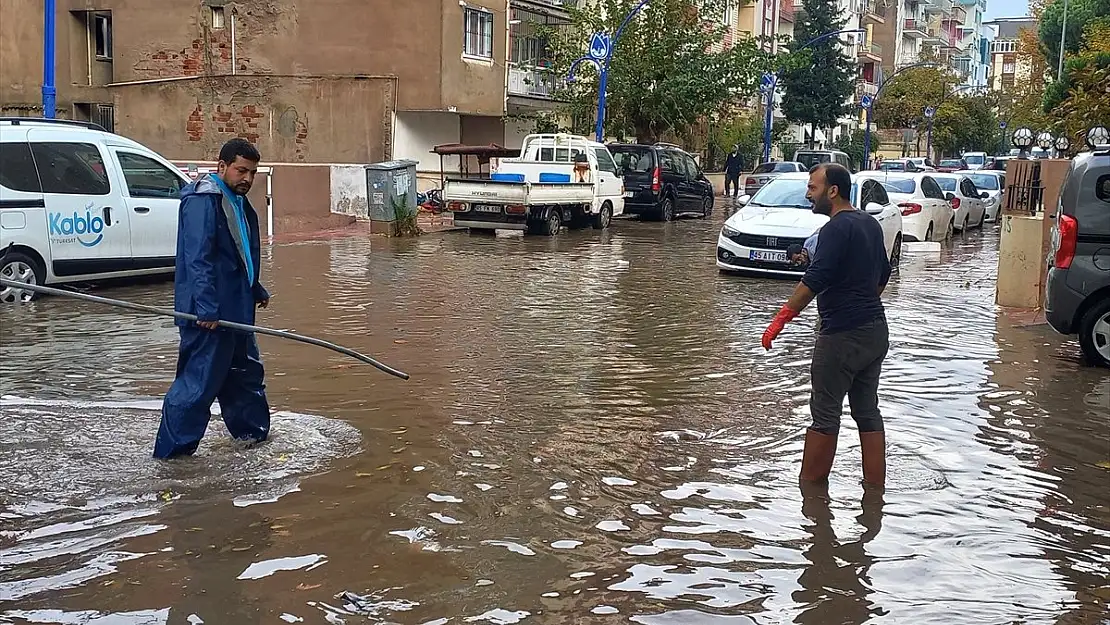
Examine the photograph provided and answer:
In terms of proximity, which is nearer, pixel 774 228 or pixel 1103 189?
pixel 1103 189

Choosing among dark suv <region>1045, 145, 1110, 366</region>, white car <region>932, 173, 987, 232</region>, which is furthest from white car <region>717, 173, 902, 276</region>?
white car <region>932, 173, 987, 232</region>

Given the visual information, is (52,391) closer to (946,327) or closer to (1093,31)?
(946,327)

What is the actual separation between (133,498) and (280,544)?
1.03m

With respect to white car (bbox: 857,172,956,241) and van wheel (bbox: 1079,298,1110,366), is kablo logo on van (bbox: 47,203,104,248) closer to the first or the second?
van wheel (bbox: 1079,298,1110,366)

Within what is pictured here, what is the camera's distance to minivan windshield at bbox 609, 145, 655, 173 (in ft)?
102

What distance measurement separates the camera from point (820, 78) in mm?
71125

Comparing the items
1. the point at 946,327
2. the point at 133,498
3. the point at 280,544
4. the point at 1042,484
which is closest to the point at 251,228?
the point at 133,498

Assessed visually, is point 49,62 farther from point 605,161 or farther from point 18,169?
point 605,161

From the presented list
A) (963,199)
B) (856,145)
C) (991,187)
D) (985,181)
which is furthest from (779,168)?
(856,145)

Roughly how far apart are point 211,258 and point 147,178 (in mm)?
8278

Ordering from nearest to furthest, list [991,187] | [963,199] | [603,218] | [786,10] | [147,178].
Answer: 1. [147,178]
2. [603,218]
3. [963,199]
4. [991,187]
5. [786,10]

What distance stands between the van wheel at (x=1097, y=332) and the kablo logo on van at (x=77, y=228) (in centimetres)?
971

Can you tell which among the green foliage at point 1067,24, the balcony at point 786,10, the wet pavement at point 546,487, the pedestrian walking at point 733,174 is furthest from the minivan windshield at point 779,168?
the balcony at point 786,10

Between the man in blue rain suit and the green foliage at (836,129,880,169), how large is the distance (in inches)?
2744
